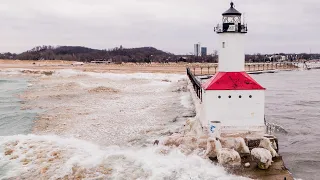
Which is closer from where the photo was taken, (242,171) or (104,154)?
(242,171)

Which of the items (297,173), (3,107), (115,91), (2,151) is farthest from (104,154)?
(115,91)

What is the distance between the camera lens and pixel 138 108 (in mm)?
25781

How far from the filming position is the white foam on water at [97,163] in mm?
11656

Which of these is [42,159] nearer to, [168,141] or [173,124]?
[168,141]

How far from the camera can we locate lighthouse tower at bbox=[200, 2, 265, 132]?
13.9 m

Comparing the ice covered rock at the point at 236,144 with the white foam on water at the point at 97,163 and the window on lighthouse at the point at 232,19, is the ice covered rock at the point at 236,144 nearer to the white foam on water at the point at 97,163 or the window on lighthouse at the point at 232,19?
the white foam on water at the point at 97,163

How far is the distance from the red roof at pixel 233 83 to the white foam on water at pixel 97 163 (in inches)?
119

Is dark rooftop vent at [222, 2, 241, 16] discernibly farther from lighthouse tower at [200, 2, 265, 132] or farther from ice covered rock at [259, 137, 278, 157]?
ice covered rock at [259, 137, 278, 157]

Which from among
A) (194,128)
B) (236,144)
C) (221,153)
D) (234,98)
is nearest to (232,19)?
(234,98)

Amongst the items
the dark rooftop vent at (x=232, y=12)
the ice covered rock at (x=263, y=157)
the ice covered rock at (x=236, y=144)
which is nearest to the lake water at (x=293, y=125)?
the ice covered rock at (x=236, y=144)

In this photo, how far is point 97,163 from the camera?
12805mm

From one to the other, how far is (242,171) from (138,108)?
14.7 meters

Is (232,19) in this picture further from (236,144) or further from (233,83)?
(236,144)

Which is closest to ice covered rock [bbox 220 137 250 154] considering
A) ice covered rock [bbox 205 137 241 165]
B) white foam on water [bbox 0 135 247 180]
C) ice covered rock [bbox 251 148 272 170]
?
ice covered rock [bbox 205 137 241 165]
